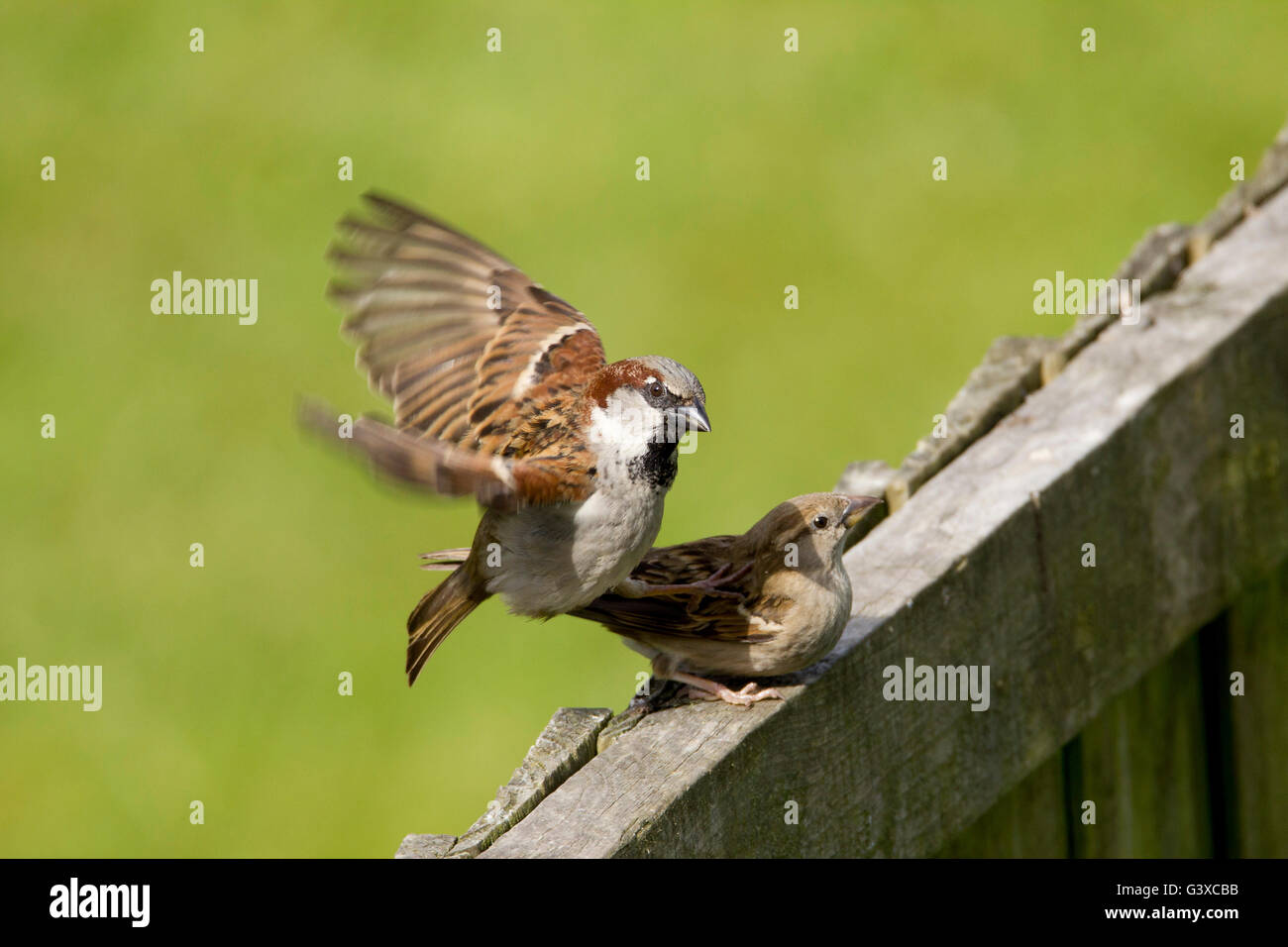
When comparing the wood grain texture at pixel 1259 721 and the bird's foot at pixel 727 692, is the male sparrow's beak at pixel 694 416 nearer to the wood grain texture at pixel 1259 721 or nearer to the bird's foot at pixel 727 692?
the bird's foot at pixel 727 692

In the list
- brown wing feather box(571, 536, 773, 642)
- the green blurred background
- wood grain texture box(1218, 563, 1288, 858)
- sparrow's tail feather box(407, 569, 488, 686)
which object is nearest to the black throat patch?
brown wing feather box(571, 536, 773, 642)

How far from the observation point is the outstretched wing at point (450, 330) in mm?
3047

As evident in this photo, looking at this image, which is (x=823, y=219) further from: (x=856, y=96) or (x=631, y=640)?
(x=631, y=640)

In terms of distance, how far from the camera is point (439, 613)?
297cm

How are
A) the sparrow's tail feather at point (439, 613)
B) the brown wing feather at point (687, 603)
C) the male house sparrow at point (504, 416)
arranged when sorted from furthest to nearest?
the sparrow's tail feather at point (439, 613) < the male house sparrow at point (504, 416) < the brown wing feather at point (687, 603)

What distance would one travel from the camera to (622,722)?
2.23 meters

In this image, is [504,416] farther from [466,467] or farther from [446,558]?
[466,467]

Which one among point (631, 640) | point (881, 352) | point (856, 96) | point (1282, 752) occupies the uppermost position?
point (856, 96)

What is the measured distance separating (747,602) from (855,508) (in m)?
0.22

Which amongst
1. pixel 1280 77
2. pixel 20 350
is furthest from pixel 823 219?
pixel 20 350

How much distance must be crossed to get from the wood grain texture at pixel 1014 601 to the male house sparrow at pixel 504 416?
16.2 inches

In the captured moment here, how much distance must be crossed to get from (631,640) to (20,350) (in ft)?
11.2

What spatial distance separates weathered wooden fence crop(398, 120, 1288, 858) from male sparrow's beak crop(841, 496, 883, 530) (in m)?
0.09

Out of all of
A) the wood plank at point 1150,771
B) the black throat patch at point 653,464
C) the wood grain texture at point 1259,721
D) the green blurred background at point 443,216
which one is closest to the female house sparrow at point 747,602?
the black throat patch at point 653,464
